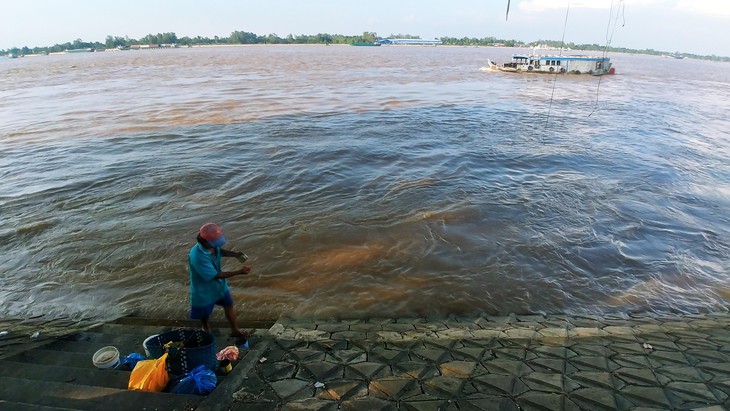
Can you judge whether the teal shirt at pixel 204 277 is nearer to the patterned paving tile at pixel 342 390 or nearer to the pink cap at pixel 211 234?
the pink cap at pixel 211 234

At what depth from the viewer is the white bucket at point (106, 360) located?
14.1 ft

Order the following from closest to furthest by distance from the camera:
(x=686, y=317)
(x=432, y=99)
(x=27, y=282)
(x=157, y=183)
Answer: (x=686, y=317), (x=27, y=282), (x=157, y=183), (x=432, y=99)

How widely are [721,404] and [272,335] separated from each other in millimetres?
4887

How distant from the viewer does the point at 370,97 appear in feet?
93.8

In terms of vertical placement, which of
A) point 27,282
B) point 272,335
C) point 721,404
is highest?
point 721,404

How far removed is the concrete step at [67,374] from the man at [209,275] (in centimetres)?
105

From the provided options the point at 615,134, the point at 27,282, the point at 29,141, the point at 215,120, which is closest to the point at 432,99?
the point at 615,134

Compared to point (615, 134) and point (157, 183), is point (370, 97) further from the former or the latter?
point (157, 183)

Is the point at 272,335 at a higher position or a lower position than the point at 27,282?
higher

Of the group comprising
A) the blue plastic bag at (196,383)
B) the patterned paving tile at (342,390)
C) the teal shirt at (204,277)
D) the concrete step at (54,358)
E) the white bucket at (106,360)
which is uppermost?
the teal shirt at (204,277)

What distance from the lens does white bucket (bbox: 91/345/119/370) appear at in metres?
4.30

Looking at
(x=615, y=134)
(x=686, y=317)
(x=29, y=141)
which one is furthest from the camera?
(x=615, y=134)

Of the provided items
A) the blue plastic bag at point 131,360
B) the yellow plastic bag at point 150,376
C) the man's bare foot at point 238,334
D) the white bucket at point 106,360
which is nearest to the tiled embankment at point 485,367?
the man's bare foot at point 238,334

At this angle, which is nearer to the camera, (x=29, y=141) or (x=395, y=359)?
(x=395, y=359)
